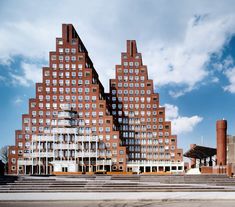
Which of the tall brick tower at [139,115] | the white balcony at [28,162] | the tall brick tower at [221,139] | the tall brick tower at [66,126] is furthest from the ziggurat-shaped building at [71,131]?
the tall brick tower at [221,139]

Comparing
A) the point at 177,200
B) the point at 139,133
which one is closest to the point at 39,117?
the point at 139,133

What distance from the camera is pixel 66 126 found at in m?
107

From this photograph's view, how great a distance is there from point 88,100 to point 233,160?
207ft

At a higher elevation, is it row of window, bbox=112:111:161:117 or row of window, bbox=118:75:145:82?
row of window, bbox=118:75:145:82

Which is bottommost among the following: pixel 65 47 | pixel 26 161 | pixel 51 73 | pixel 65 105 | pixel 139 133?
pixel 26 161

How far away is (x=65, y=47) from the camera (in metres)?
112

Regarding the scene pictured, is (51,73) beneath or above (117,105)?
above

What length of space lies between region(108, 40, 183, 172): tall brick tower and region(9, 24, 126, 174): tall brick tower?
595 inches

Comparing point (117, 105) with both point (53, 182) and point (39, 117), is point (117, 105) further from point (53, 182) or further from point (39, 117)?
point (53, 182)

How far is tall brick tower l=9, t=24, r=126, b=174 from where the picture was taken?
105 m

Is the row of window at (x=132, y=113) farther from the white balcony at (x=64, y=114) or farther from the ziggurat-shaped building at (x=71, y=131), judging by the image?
the white balcony at (x=64, y=114)

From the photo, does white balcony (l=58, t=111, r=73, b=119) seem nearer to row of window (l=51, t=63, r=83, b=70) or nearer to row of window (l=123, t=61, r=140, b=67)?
row of window (l=51, t=63, r=83, b=70)

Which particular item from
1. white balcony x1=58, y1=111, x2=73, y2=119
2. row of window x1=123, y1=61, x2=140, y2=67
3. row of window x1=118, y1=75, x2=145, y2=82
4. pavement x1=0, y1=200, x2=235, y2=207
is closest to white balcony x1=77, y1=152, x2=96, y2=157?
white balcony x1=58, y1=111, x2=73, y2=119

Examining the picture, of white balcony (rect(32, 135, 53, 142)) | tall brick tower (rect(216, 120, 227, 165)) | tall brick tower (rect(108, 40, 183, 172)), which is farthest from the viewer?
tall brick tower (rect(108, 40, 183, 172))
